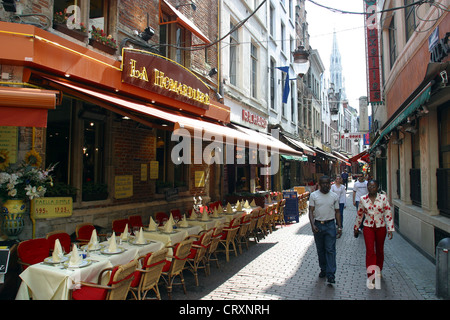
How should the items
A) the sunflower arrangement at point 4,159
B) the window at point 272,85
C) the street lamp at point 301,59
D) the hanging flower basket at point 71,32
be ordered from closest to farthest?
the sunflower arrangement at point 4,159, the hanging flower basket at point 71,32, the street lamp at point 301,59, the window at point 272,85

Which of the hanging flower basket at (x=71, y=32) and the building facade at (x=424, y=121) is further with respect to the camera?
the hanging flower basket at (x=71, y=32)

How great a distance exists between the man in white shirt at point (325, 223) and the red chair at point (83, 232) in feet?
13.1

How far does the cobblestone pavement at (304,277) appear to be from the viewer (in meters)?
5.08

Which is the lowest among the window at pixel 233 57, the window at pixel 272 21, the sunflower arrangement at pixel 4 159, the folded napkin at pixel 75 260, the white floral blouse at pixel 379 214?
the folded napkin at pixel 75 260

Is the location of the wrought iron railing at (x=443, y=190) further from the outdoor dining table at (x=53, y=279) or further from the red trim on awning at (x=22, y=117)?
the red trim on awning at (x=22, y=117)

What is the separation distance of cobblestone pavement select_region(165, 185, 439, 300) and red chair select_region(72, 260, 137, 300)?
135cm

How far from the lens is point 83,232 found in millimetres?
6188

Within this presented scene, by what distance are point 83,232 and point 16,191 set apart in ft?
4.93

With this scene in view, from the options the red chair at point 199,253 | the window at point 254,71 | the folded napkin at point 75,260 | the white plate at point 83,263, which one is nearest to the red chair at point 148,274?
the white plate at point 83,263

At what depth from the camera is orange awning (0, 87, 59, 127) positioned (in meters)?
4.12

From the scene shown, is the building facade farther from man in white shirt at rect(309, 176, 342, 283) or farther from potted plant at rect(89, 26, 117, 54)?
potted plant at rect(89, 26, 117, 54)

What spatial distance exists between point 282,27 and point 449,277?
19.4 metres

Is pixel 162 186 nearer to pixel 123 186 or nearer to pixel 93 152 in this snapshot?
pixel 123 186
